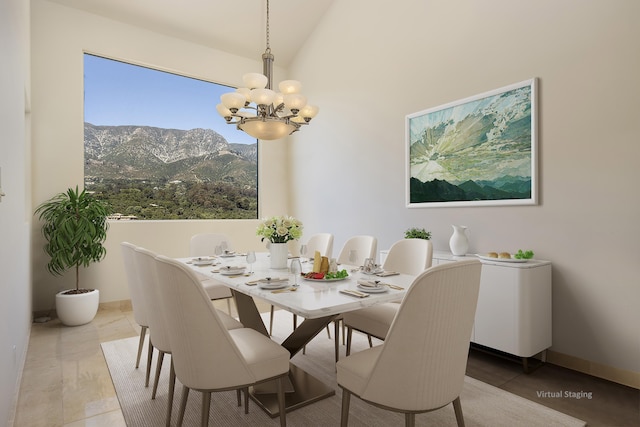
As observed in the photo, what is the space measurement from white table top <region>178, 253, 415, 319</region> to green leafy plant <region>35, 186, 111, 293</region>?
2.04 metres

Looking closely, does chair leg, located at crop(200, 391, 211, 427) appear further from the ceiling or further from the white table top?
the ceiling

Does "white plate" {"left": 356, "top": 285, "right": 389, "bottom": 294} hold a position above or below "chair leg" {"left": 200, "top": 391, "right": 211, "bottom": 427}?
above

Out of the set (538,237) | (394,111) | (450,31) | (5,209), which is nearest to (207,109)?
(394,111)

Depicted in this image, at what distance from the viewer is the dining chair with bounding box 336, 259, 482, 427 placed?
1.35 meters

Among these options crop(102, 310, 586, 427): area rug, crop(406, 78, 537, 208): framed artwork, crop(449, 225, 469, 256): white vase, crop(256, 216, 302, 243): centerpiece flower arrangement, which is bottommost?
crop(102, 310, 586, 427): area rug

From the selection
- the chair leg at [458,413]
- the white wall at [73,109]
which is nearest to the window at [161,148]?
the white wall at [73,109]

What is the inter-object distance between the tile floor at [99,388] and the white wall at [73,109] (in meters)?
1.06

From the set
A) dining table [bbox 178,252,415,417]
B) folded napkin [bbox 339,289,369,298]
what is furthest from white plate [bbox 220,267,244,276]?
folded napkin [bbox 339,289,369,298]

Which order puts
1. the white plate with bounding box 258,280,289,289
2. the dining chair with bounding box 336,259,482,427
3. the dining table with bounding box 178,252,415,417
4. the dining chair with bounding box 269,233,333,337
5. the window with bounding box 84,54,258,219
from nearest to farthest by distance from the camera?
the dining chair with bounding box 336,259,482,427
the dining table with bounding box 178,252,415,417
the white plate with bounding box 258,280,289,289
the dining chair with bounding box 269,233,333,337
the window with bounding box 84,54,258,219

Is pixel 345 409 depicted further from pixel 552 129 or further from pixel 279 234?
pixel 552 129

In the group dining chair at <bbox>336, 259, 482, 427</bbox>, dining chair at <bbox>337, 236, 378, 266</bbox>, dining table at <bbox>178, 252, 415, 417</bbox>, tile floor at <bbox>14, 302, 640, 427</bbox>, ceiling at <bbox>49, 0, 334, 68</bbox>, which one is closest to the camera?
dining chair at <bbox>336, 259, 482, 427</bbox>

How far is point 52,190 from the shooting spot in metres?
4.17

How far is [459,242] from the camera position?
328cm

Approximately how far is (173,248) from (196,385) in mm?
3696
